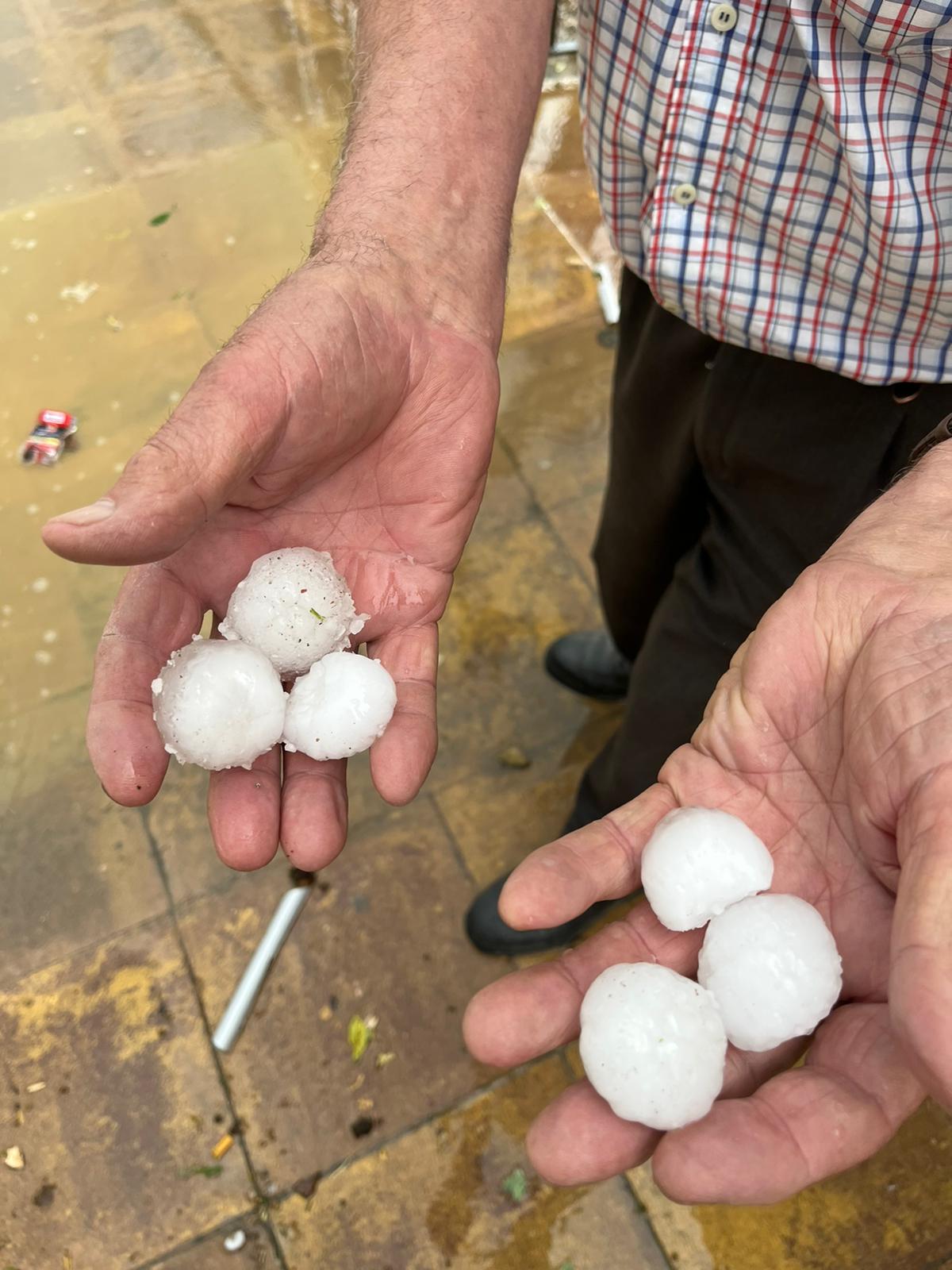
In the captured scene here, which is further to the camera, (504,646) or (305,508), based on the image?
(504,646)

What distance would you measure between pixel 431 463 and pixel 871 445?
622 mm

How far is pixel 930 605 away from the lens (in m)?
1.04

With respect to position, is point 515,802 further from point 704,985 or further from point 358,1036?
point 704,985

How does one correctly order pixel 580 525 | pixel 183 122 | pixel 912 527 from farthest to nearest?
pixel 183 122
pixel 580 525
pixel 912 527

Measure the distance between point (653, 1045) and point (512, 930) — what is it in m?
0.92

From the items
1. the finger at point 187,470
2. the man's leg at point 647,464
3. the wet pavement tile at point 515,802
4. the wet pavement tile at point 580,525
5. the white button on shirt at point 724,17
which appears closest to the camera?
the finger at point 187,470

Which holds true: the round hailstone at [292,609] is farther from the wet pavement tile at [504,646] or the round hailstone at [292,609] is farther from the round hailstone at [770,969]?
the wet pavement tile at [504,646]

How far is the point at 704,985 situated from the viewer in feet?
3.65

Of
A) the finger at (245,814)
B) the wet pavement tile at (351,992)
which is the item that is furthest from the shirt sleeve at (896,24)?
the wet pavement tile at (351,992)

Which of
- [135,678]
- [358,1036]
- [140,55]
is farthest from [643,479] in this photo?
[140,55]

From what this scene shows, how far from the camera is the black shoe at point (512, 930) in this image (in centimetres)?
191

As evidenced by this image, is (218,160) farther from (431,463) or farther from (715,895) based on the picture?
(715,895)

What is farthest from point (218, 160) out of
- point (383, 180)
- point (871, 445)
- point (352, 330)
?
point (871, 445)

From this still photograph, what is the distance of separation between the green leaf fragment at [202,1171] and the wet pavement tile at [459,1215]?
13 centimetres
